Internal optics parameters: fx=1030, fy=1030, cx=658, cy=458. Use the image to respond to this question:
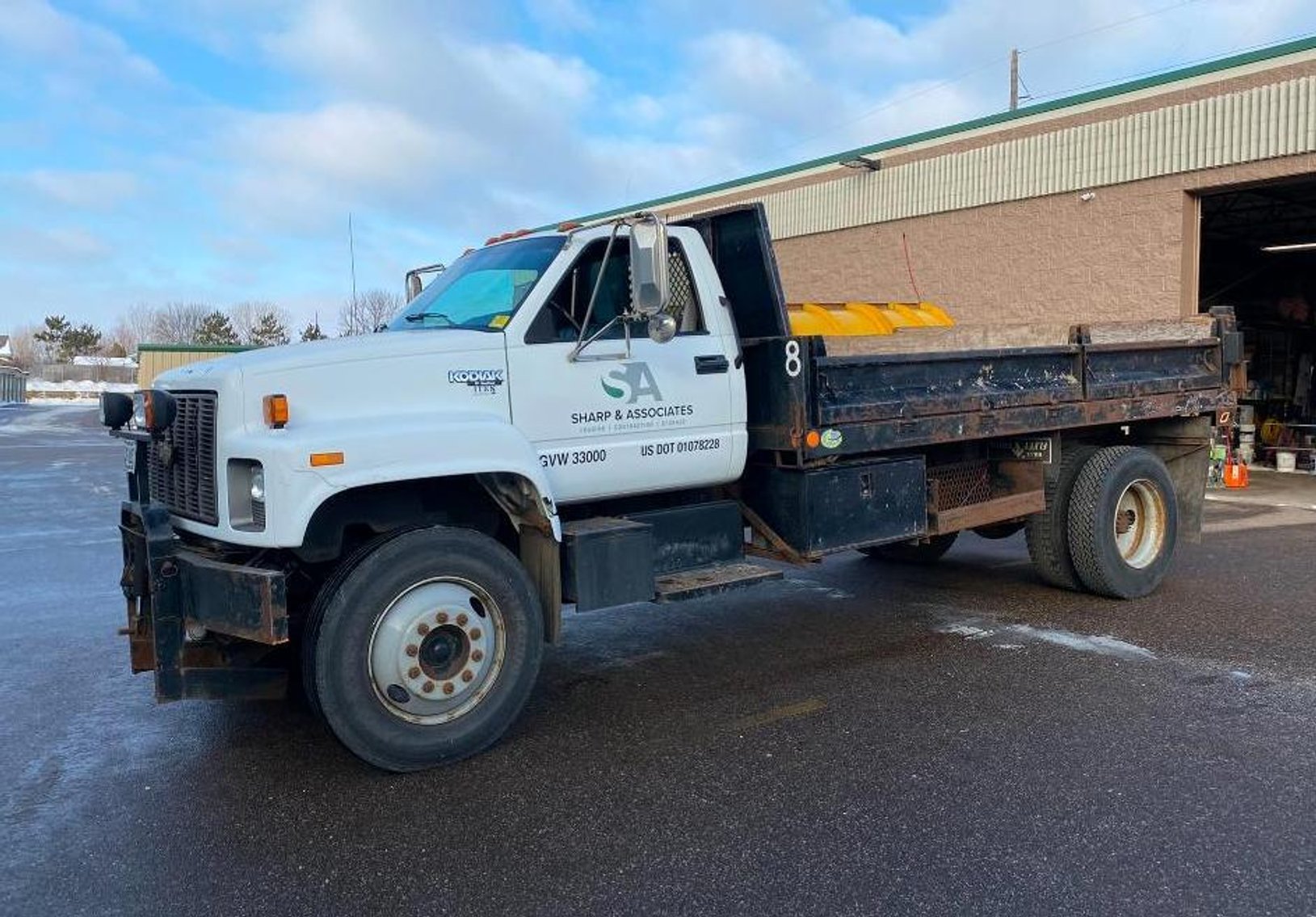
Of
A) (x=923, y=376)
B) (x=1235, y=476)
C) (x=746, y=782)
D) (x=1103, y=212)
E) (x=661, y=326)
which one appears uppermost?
(x=1103, y=212)

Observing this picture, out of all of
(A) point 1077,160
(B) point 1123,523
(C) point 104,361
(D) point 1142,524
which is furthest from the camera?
(C) point 104,361

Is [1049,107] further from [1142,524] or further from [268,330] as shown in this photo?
[268,330]

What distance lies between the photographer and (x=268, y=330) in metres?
66.5

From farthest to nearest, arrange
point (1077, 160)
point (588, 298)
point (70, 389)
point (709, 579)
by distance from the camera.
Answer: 1. point (70, 389)
2. point (1077, 160)
3. point (709, 579)
4. point (588, 298)

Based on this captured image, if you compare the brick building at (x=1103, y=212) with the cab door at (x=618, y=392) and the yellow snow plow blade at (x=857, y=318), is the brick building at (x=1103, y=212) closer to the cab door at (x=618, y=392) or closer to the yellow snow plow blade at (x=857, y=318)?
the yellow snow plow blade at (x=857, y=318)

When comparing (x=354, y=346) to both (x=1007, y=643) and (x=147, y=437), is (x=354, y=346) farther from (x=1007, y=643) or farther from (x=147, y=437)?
(x=1007, y=643)

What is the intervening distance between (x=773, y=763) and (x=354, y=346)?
259 cm

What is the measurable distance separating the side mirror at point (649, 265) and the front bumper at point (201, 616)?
1.97m

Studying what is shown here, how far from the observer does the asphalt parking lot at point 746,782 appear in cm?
342

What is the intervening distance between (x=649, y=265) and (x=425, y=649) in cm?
197

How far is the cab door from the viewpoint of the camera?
16.2ft

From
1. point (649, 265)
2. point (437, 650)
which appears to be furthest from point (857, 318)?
point (437, 650)

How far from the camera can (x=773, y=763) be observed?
4453mm

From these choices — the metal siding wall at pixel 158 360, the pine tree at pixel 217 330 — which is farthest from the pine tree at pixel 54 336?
the metal siding wall at pixel 158 360
